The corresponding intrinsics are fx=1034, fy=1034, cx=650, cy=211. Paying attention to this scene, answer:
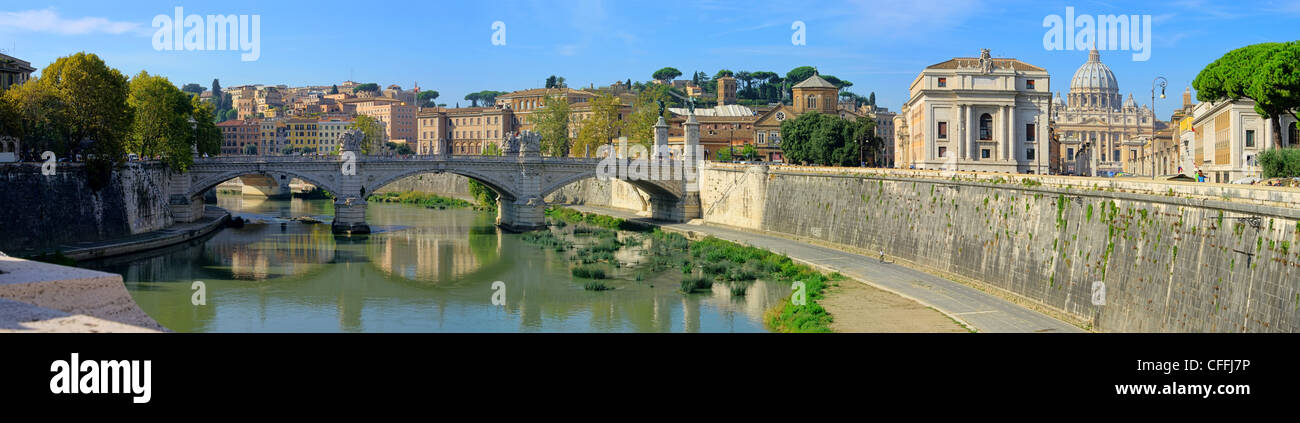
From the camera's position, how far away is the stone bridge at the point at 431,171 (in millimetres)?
43969

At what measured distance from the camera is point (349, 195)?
1786 inches

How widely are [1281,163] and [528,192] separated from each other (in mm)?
31219

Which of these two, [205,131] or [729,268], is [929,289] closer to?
[729,268]

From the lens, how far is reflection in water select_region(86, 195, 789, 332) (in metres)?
23.1

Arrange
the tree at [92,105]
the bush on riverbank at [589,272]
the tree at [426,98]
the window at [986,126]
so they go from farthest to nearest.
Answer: the tree at [426,98]
the window at [986,126]
the tree at [92,105]
the bush on riverbank at [589,272]

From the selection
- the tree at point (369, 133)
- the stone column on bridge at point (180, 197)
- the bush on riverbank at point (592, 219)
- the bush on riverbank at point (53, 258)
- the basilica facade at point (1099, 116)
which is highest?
the basilica facade at point (1099, 116)

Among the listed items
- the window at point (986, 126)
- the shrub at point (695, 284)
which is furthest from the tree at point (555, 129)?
the shrub at point (695, 284)

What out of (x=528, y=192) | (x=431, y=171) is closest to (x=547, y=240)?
(x=528, y=192)

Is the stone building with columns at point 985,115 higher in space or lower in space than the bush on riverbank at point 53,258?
higher

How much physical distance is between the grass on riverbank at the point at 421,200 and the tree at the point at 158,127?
23014 mm

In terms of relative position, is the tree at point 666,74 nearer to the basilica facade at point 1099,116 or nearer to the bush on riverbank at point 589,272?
the basilica facade at point 1099,116
